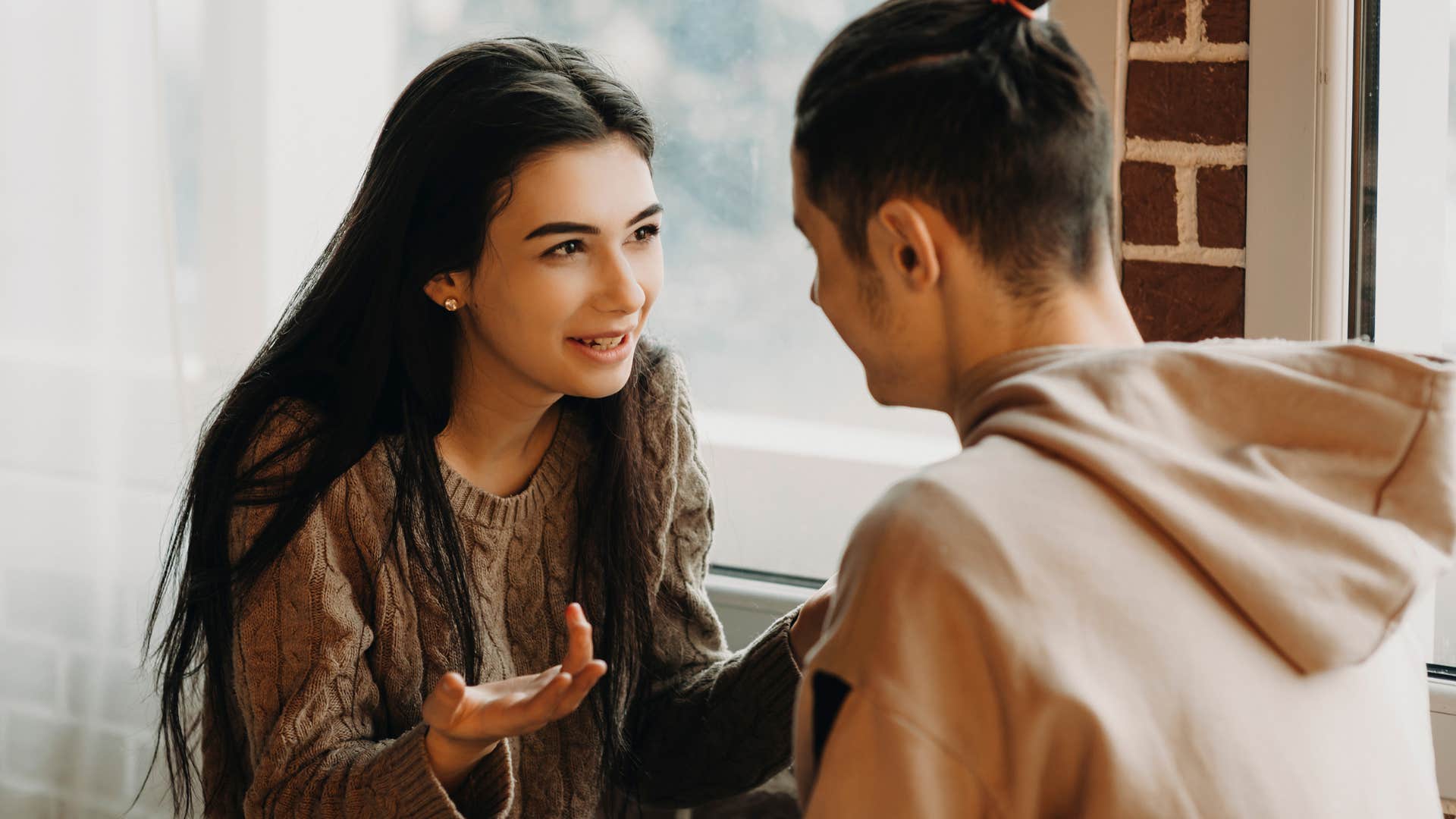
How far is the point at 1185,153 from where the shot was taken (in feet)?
4.59

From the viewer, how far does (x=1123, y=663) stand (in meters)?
0.67

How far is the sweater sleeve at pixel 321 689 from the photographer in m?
1.18

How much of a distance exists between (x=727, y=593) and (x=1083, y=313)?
1.10 metres

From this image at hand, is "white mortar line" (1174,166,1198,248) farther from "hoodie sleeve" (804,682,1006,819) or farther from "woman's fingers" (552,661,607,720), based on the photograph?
"hoodie sleeve" (804,682,1006,819)

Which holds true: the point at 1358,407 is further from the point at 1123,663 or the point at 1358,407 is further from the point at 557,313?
the point at 557,313

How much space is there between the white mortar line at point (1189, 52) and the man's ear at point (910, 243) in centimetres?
69

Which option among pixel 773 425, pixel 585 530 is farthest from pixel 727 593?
pixel 585 530

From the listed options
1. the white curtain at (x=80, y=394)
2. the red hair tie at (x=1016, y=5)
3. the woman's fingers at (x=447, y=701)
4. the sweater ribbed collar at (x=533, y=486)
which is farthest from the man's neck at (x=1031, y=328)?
the white curtain at (x=80, y=394)

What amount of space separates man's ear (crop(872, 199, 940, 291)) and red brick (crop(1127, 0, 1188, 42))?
2.28 feet

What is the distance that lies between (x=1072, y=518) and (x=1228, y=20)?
88 cm

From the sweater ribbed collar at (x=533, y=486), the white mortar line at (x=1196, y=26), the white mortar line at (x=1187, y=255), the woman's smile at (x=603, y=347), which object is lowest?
the sweater ribbed collar at (x=533, y=486)

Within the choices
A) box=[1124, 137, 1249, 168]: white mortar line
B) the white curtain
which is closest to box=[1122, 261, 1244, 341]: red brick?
box=[1124, 137, 1249, 168]: white mortar line

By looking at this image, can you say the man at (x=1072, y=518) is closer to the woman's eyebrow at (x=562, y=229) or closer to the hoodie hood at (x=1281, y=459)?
the hoodie hood at (x=1281, y=459)

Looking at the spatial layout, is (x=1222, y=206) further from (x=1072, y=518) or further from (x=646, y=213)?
(x=1072, y=518)
